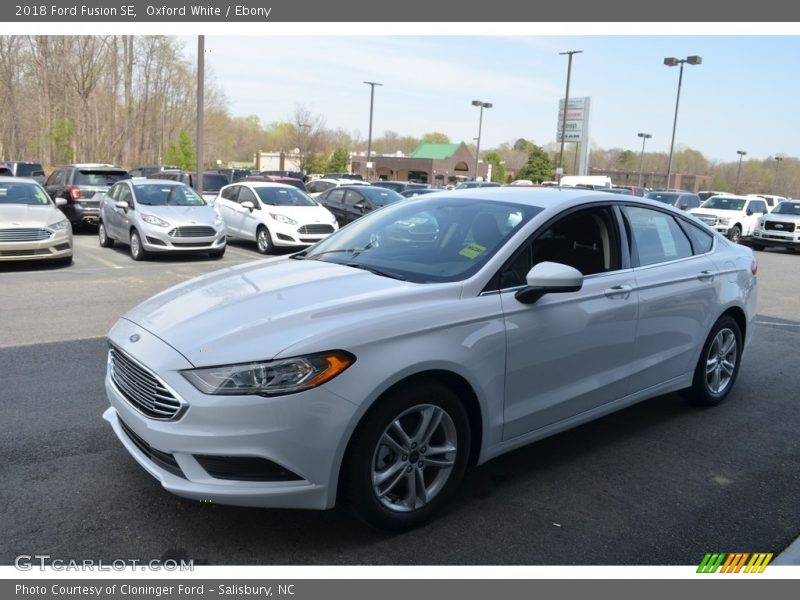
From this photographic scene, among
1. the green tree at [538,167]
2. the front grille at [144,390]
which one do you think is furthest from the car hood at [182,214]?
the green tree at [538,167]

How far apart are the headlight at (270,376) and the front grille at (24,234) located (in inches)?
390

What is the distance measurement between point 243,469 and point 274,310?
78 cm

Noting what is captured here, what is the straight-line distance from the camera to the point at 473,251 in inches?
154

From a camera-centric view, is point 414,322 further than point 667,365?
No

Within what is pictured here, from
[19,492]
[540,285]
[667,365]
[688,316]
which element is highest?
[540,285]

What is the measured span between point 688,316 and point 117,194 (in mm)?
13301

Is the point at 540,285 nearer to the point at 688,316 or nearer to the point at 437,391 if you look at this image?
the point at 437,391

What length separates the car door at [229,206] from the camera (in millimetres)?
17094

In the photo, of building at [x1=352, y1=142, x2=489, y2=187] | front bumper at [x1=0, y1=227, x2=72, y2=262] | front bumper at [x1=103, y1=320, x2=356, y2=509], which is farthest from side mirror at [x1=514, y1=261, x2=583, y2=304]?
building at [x1=352, y1=142, x2=489, y2=187]

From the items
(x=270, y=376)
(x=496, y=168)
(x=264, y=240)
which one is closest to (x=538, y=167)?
(x=496, y=168)

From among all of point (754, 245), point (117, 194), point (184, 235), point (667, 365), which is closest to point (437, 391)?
point (667, 365)

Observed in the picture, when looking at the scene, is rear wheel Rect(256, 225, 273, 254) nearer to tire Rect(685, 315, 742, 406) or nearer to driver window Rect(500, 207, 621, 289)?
tire Rect(685, 315, 742, 406)

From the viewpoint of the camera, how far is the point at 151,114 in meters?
60.1

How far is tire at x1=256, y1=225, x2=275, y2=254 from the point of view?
617 inches
